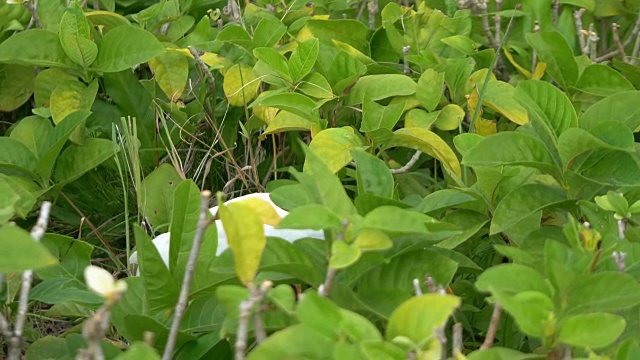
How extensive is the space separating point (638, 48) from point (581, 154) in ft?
2.76

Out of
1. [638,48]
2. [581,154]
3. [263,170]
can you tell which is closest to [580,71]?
[638,48]

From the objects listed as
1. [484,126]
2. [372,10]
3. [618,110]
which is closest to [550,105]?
[618,110]

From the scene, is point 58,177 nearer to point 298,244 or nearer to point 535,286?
point 298,244

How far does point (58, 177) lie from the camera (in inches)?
73.5

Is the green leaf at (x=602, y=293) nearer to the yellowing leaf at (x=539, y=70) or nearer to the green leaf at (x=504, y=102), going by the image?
the green leaf at (x=504, y=102)

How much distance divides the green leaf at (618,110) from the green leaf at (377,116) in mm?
352

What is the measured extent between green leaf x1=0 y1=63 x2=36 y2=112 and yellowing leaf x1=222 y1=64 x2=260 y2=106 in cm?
48

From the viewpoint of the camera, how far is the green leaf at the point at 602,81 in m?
1.81

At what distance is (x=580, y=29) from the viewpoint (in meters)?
2.13

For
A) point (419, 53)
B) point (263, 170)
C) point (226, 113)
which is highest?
point (419, 53)

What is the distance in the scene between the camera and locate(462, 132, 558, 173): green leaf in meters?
1.39

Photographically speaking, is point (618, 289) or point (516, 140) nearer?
point (618, 289)

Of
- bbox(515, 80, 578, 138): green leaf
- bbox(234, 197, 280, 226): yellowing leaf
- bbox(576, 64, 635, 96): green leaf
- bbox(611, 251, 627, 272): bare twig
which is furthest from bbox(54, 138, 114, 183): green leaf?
bbox(611, 251, 627, 272): bare twig

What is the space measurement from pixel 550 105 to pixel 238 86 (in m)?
0.71
